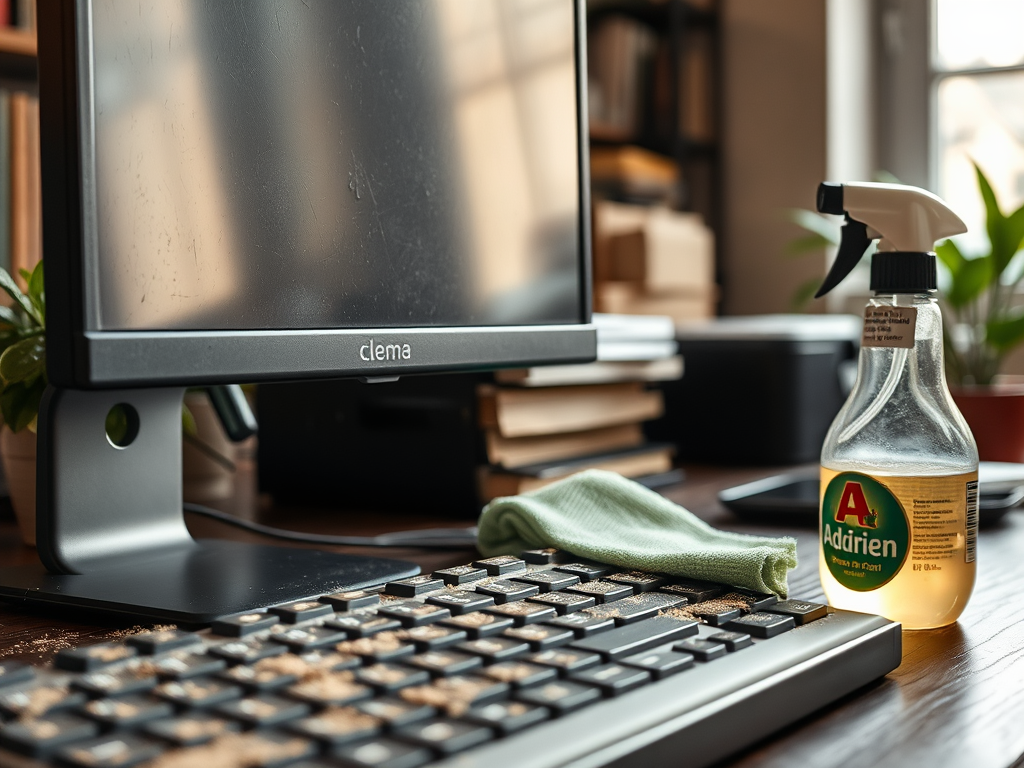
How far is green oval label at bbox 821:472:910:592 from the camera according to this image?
1.69 ft

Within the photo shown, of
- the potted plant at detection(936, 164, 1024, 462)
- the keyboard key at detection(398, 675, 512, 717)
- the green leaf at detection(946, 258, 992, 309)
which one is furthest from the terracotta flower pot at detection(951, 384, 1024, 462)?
the keyboard key at detection(398, 675, 512, 717)

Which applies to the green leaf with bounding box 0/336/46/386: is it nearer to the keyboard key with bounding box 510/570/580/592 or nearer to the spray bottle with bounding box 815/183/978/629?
the keyboard key with bounding box 510/570/580/592

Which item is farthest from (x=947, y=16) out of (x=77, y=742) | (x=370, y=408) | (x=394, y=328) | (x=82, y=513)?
(x=77, y=742)

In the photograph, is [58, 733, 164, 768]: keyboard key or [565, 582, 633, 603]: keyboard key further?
[565, 582, 633, 603]: keyboard key

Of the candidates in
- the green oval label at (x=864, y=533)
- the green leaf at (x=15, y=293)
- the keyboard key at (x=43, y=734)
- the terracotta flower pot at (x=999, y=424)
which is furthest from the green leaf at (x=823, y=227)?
the keyboard key at (x=43, y=734)

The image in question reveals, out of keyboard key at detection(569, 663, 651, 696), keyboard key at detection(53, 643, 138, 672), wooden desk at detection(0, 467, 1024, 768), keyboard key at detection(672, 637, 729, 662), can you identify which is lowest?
wooden desk at detection(0, 467, 1024, 768)

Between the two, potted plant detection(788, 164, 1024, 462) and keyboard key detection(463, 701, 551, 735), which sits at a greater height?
potted plant detection(788, 164, 1024, 462)

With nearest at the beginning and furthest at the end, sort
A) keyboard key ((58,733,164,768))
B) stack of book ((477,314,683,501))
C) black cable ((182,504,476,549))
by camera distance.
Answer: keyboard key ((58,733,164,768)) < black cable ((182,504,476,549)) < stack of book ((477,314,683,501))

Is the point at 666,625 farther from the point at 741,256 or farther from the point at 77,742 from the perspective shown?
the point at 741,256

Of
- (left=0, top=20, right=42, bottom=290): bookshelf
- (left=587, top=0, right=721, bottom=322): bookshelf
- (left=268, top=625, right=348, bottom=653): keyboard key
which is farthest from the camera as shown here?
(left=587, top=0, right=721, bottom=322): bookshelf

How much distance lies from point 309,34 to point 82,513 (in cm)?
29

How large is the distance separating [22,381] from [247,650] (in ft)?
1.27

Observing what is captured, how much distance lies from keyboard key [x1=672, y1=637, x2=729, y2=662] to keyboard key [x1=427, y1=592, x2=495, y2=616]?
89mm

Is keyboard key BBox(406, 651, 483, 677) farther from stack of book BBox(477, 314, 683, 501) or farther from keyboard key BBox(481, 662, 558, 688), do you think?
stack of book BBox(477, 314, 683, 501)
